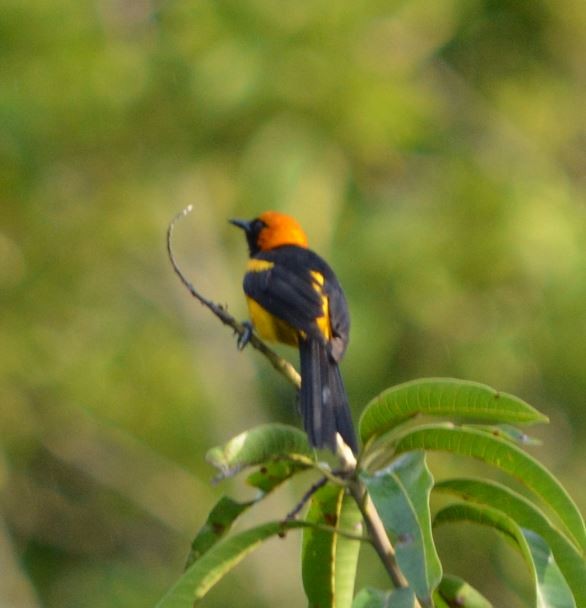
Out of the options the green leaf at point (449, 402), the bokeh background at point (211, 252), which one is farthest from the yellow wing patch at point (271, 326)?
the bokeh background at point (211, 252)

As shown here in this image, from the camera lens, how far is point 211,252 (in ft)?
39.6

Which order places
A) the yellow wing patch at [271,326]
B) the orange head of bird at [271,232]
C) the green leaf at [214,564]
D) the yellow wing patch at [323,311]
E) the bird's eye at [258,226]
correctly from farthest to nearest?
the bird's eye at [258,226]
the orange head of bird at [271,232]
the yellow wing patch at [271,326]
the yellow wing patch at [323,311]
the green leaf at [214,564]

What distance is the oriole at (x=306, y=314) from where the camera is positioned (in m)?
4.07

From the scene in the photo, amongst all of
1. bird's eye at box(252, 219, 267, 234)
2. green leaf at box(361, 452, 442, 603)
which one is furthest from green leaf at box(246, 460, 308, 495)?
bird's eye at box(252, 219, 267, 234)

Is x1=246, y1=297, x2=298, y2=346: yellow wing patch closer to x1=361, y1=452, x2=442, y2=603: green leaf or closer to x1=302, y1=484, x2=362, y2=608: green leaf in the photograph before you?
x1=302, y1=484, x2=362, y2=608: green leaf

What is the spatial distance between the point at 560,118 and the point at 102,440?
557 centimetres

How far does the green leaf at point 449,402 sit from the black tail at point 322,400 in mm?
224

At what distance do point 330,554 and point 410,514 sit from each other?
42 centimetres

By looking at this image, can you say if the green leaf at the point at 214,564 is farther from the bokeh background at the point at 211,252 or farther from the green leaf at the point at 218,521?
the bokeh background at the point at 211,252

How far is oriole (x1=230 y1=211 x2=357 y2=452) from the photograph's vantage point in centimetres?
407

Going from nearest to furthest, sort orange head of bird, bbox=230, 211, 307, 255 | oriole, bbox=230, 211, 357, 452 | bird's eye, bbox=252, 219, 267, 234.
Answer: oriole, bbox=230, 211, 357, 452 → orange head of bird, bbox=230, 211, 307, 255 → bird's eye, bbox=252, 219, 267, 234

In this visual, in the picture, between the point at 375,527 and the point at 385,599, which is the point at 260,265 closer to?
the point at 375,527

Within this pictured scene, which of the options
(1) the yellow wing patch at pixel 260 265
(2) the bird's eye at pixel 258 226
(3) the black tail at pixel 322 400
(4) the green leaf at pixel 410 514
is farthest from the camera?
(2) the bird's eye at pixel 258 226

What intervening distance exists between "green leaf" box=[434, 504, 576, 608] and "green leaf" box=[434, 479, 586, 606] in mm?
15
